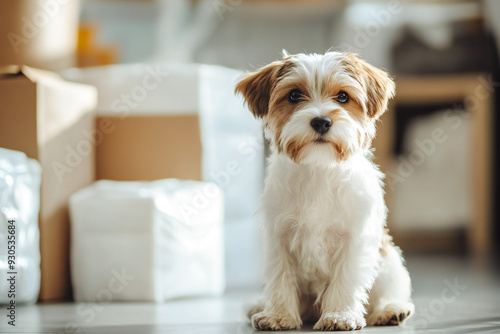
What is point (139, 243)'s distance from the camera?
2.29 m

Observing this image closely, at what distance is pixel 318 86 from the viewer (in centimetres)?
169

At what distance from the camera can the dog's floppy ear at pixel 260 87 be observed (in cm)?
178

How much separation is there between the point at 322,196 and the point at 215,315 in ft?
2.04

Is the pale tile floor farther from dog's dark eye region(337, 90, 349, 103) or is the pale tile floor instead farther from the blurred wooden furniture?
the blurred wooden furniture

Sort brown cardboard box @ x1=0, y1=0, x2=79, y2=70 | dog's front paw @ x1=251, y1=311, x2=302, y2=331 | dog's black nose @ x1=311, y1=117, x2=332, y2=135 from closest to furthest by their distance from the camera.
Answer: dog's black nose @ x1=311, y1=117, x2=332, y2=135
dog's front paw @ x1=251, y1=311, x2=302, y2=331
brown cardboard box @ x1=0, y1=0, x2=79, y2=70

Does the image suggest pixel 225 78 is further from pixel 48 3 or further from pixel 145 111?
pixel 48 3

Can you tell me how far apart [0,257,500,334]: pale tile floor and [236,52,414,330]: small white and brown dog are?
4.0 inches

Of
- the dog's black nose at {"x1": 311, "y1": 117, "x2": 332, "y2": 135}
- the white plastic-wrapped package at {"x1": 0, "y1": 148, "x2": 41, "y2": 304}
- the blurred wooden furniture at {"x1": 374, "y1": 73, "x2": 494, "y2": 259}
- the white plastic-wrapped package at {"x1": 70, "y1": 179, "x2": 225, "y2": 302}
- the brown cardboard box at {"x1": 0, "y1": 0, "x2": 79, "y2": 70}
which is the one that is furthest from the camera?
the blurred wooden furniture at {"x1": 374, "y1": 73, "x2": 494, "y2": 259}

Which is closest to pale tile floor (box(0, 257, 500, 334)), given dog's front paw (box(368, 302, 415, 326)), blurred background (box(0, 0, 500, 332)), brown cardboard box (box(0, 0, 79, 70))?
dog's front paw (box(368, 302, 415, 326))

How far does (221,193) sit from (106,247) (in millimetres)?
533

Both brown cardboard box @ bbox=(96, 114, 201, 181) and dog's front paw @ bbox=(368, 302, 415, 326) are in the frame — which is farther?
brown cardboard box @ bbox=(96, 114, 201, 181)

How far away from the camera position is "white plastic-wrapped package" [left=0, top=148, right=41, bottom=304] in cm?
207

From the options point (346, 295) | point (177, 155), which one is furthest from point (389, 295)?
point (177, 155)

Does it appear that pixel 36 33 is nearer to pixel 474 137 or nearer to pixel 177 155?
pixel 177 155
